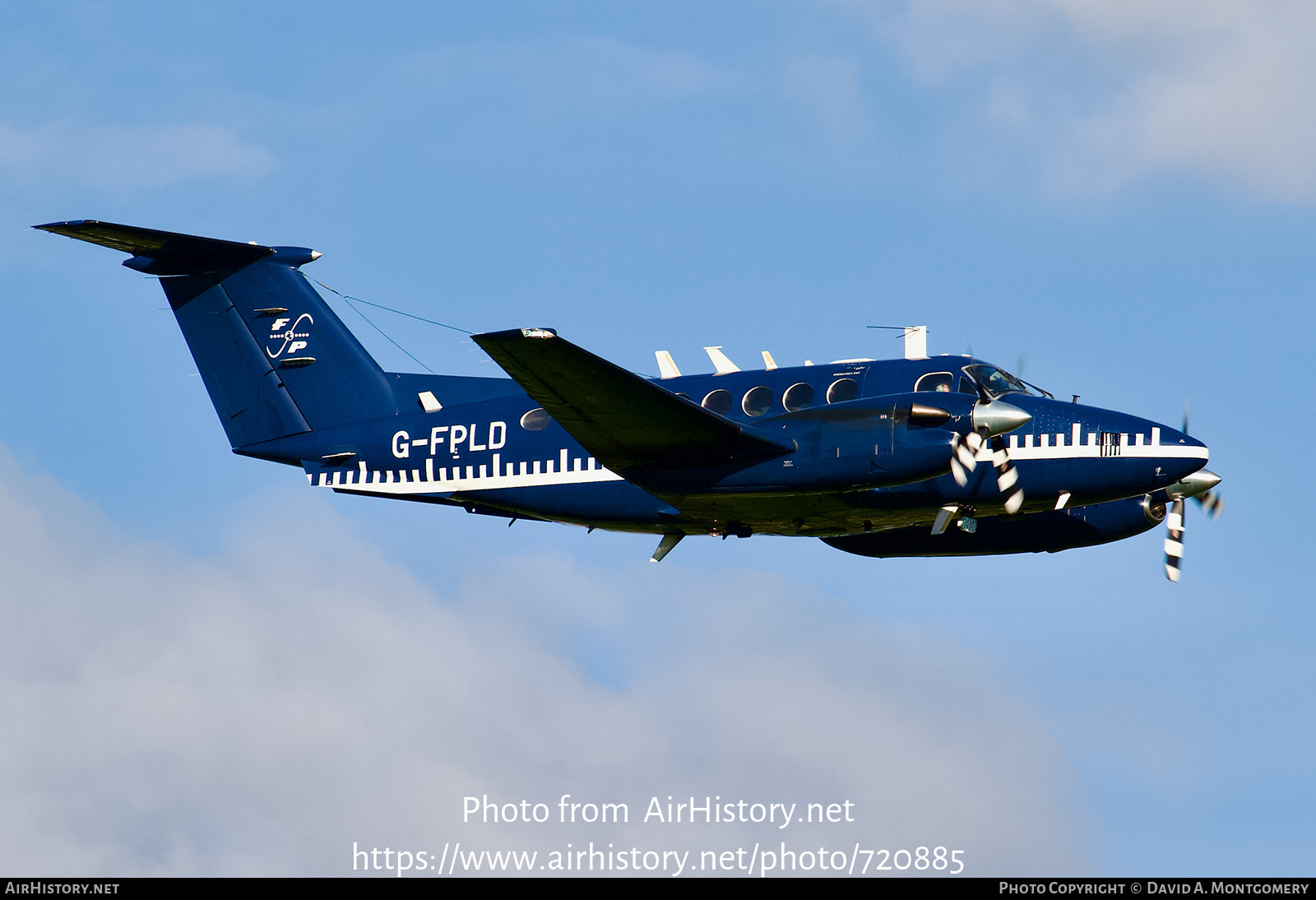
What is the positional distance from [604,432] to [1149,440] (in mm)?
8404

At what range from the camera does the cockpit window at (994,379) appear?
25.0 meters

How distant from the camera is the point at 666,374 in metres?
27.8

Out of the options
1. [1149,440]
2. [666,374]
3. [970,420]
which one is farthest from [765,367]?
[1149,440]

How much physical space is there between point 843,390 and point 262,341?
11484mm

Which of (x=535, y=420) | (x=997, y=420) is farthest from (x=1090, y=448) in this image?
(x=535, y=420)

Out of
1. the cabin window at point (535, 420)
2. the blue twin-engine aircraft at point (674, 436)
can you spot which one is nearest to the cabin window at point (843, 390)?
the blue twin-engine aircraft at point (674, 436)

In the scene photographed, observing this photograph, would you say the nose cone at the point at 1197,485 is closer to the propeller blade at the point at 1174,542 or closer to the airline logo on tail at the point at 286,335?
the propeller blade at the point at 1174,542

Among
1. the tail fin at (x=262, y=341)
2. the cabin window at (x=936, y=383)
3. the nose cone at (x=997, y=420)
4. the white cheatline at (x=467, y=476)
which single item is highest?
the tail fin at (x=262, y=341)

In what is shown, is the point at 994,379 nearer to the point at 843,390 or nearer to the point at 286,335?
the point at 843,390

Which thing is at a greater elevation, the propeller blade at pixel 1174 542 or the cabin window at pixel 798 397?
the cabin window at pixel 798 397

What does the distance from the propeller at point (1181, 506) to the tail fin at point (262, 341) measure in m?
14.2

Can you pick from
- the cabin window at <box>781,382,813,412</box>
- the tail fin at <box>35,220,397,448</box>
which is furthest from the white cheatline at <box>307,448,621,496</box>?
the cabin window at <box>781,382,813,412</box>

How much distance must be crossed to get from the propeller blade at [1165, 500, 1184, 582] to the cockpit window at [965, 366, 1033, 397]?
4702mm
